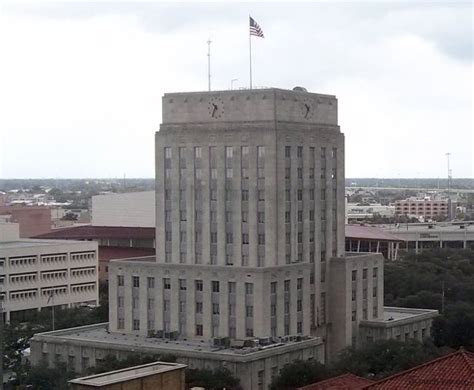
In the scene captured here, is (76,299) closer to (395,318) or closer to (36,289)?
(36,289)

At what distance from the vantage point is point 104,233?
167500 mm

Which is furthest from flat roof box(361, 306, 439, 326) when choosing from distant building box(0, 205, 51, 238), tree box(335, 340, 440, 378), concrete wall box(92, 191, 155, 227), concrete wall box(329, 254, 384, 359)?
distant building box(0, 205, 51, 238)

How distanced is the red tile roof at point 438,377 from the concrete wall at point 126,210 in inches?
5073

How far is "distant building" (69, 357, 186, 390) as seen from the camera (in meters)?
43.8

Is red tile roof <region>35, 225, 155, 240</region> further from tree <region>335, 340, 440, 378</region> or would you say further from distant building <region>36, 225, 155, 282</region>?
tree <region>335, 340, 440, 378</region>

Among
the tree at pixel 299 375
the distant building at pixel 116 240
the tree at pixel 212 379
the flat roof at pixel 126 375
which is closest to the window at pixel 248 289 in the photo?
the tree at pixel 212 379

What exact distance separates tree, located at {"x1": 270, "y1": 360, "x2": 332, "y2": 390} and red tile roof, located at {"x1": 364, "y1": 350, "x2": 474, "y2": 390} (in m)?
27.9

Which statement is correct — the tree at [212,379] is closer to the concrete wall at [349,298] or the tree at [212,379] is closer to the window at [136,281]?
the window at [136,281]

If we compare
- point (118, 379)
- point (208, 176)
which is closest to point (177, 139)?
point (208, 176)

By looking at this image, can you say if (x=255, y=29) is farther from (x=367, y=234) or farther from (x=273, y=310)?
(x=367, y=234)

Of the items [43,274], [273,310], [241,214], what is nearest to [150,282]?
[241,214]

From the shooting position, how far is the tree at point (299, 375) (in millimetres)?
78250

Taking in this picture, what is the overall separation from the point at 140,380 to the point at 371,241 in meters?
147

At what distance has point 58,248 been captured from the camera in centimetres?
13875
